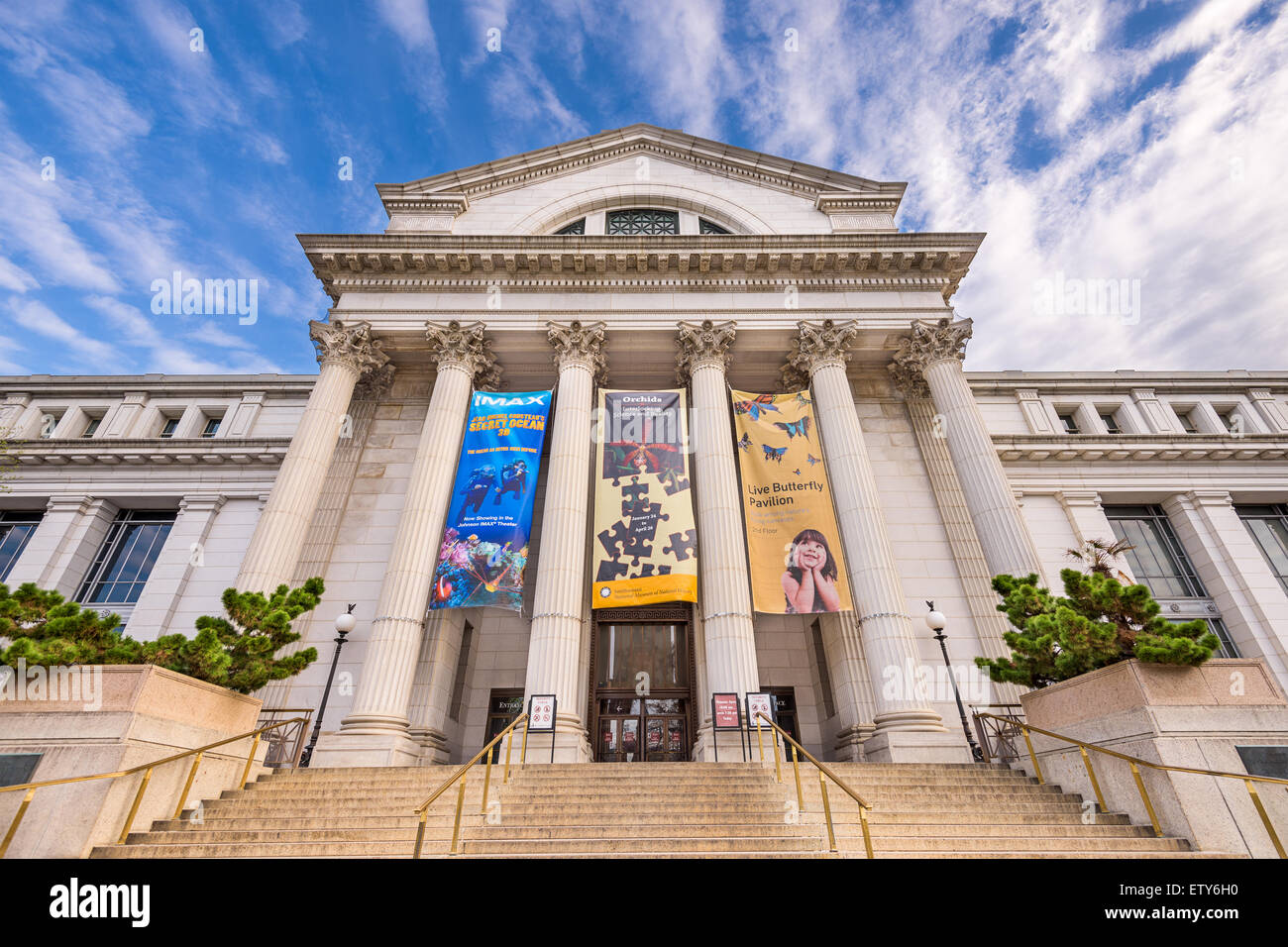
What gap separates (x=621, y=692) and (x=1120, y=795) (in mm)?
11960

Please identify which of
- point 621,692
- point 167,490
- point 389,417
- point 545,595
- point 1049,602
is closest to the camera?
point 1049,602

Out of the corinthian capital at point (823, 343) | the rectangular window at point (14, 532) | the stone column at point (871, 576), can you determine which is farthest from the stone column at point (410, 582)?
the rectangular window at point (14, 532)

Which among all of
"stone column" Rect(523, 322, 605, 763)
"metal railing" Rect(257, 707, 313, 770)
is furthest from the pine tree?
"metal railing" Rect(257, 707, 313, 770)

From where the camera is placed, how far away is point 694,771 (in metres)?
10.9

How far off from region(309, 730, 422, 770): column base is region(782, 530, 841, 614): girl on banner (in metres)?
9.92

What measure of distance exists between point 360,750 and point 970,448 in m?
18.2

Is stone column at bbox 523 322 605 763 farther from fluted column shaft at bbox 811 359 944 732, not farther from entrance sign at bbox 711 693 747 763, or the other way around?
fluted column shaft at bbox 811 359 944 732


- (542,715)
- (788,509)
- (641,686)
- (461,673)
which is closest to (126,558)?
(461,673)

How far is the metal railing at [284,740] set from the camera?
1341 cm

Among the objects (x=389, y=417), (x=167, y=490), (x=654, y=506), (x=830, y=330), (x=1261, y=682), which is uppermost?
(x=830, y=330)

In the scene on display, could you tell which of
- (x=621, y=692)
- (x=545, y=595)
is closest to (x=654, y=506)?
(x=545, y=595)

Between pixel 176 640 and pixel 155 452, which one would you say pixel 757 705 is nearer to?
pixel 176 640

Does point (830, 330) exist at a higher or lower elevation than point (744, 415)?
higher
